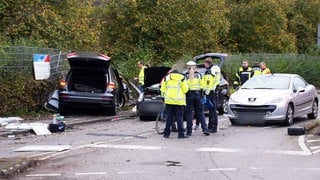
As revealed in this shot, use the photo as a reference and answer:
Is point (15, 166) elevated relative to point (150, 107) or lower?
elevated

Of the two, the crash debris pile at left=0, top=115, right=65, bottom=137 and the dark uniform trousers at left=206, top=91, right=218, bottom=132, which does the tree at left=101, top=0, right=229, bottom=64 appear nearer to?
the crash debris pile at left=0, top=115, right=65, bottom=137

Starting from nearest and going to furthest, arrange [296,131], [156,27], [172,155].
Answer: [172,155], [296,131], [156,27]

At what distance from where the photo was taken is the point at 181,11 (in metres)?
30.9

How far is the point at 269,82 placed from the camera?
17.4 meters

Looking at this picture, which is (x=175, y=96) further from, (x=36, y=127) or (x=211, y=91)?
(x=36, y=127)

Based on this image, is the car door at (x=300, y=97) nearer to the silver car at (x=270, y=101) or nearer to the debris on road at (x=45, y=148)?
the silver car at (x=270, y=101)

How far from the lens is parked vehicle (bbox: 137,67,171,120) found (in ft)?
58.4

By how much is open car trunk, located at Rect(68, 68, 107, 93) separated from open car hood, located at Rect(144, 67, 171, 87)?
4.72 ft

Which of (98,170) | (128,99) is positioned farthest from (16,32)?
(98,170)

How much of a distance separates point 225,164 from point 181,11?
2135cm

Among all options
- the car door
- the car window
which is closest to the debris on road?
the car door

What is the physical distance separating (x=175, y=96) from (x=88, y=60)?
5.53m

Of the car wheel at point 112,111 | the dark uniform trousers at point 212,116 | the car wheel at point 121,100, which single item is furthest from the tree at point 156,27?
the dark uniform trousers at point 212,116

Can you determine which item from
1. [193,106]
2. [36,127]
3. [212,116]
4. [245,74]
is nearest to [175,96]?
[193,106]
